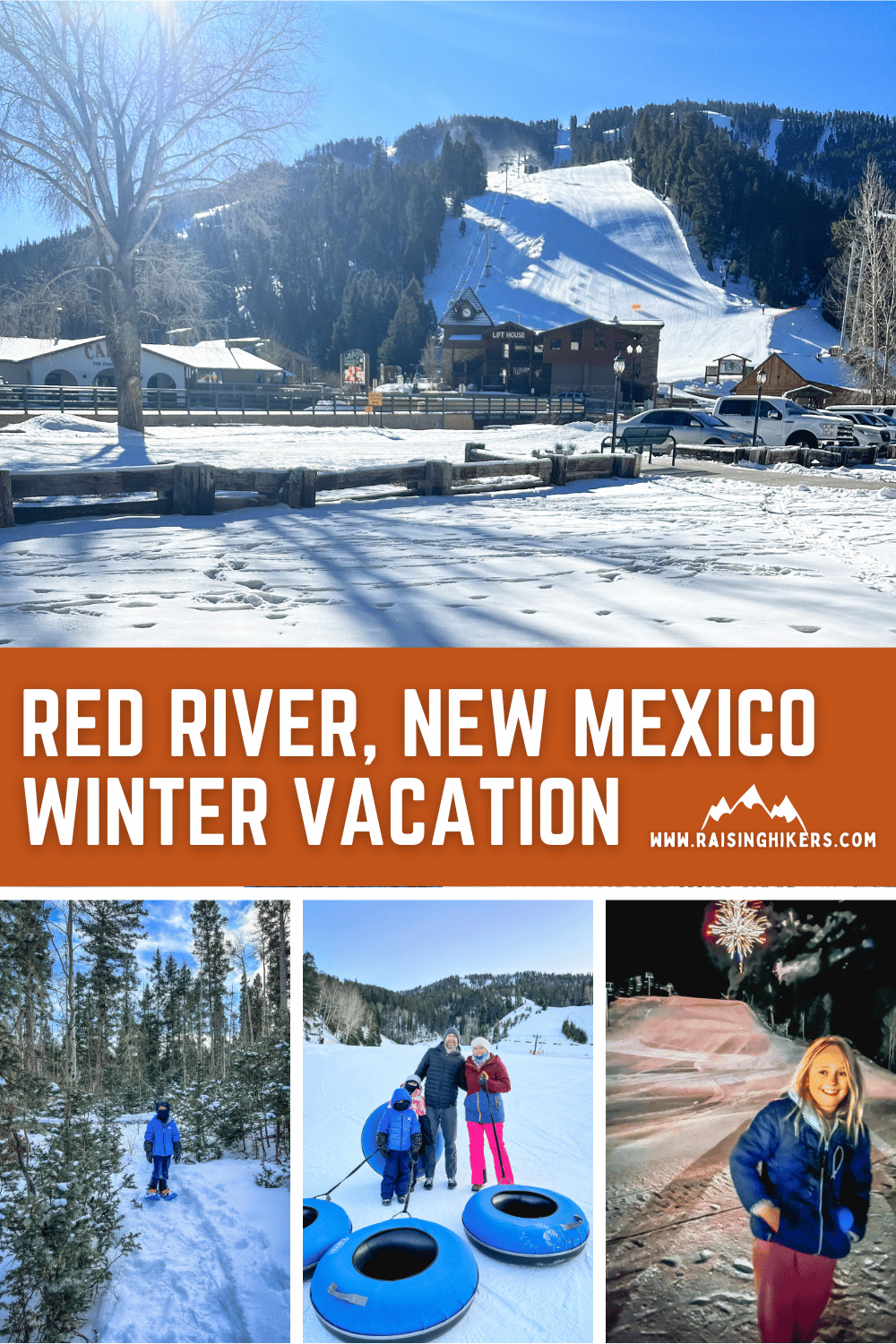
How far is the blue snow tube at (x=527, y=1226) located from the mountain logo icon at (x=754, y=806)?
145 cm

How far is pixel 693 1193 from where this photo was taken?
348 centimetres

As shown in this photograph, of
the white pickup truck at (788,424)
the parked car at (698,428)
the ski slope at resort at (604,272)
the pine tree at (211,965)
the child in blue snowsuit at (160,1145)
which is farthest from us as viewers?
the ski slope at resort at (604,272)

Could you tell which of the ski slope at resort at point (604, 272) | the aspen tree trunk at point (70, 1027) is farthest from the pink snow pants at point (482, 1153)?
the ski slope at resort at point (604, 272)

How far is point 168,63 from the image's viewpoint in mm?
22859

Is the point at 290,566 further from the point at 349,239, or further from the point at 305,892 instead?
the point at 349,239

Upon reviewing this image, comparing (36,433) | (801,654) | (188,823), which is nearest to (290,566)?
(801,654)

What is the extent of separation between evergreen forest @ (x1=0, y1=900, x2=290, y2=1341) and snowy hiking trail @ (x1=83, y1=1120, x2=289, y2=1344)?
7 cm

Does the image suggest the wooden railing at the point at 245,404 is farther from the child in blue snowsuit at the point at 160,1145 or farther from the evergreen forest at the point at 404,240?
the evergreen forest at the point at 404,240

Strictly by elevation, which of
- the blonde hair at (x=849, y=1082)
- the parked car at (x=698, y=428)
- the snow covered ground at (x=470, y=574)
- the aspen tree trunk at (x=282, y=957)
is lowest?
the blonde hair at (x=849, y=1082)

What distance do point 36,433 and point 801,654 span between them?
846 inches

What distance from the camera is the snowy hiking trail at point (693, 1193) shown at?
336 centimetres

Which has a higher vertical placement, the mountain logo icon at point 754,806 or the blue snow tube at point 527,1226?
the mountain logo icon at point 754,806

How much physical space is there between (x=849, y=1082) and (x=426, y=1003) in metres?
1.57

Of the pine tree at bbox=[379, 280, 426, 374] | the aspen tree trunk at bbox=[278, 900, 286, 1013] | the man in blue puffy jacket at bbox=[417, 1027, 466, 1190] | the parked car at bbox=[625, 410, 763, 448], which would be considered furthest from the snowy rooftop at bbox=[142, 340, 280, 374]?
the man in blue puffy jacket at bbox=[417, 1027, 466, 1190]
